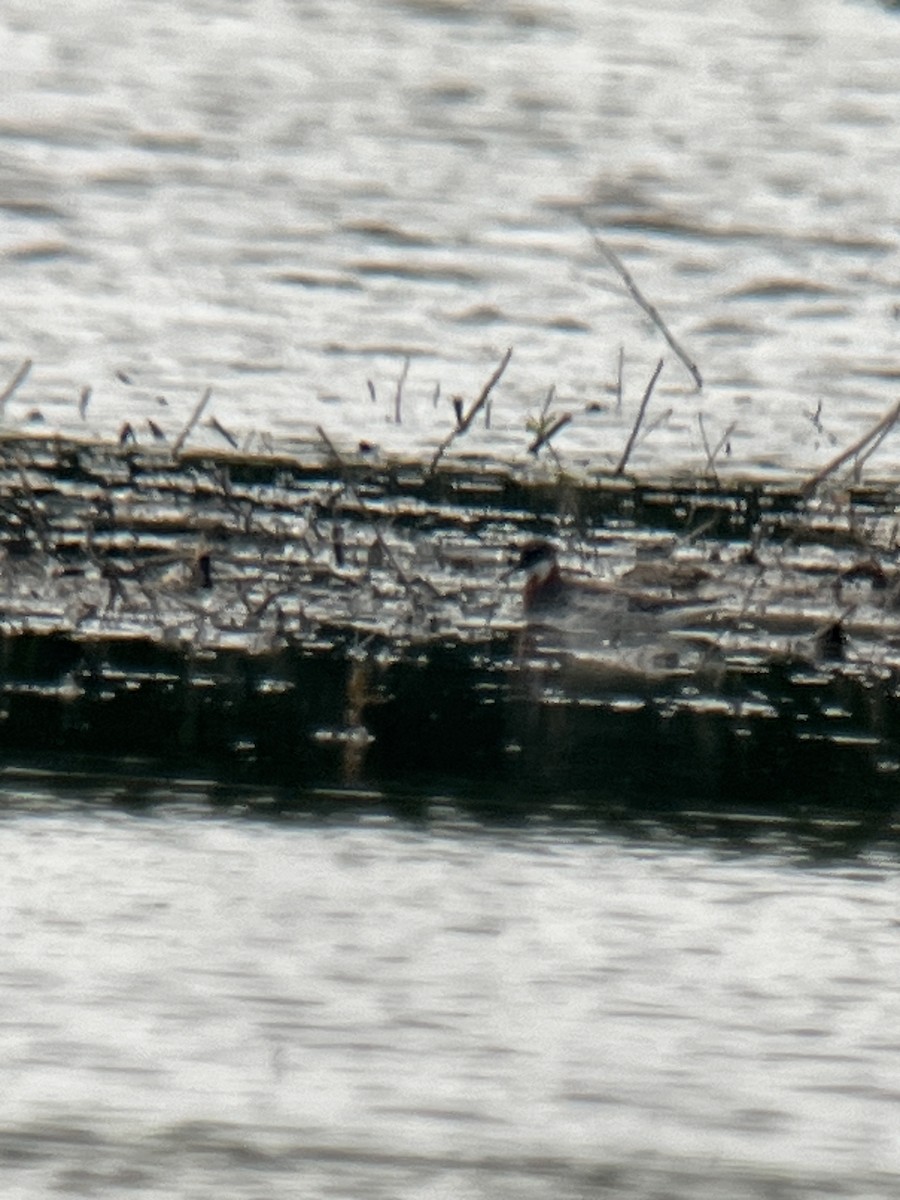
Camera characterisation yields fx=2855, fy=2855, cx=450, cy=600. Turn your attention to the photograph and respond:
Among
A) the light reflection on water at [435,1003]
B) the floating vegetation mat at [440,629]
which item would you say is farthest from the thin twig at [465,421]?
the light reflection on water at [435,1003]

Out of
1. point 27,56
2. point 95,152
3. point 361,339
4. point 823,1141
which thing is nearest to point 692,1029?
point 823,1141

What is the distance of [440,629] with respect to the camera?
3.53 meters

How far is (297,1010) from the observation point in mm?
2121

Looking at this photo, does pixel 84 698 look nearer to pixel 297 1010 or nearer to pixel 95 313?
pixel 297 1010

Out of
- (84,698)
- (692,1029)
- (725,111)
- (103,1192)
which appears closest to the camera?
(103,1192)

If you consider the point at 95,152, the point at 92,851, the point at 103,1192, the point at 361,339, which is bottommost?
the point at 103,1192

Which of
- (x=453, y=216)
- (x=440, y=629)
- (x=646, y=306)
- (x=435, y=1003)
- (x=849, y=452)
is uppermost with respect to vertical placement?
(x=453, y=216)

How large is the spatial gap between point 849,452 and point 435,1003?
208 centimetres

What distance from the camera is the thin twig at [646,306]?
472 cm

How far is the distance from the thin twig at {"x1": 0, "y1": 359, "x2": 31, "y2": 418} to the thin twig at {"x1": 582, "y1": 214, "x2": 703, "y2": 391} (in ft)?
3.32

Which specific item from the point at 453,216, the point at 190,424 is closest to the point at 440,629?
the point at 190,424

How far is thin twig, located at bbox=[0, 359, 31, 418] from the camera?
4.32 m

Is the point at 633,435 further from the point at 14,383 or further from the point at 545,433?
the point at 14,383

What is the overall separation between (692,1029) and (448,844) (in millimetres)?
514
